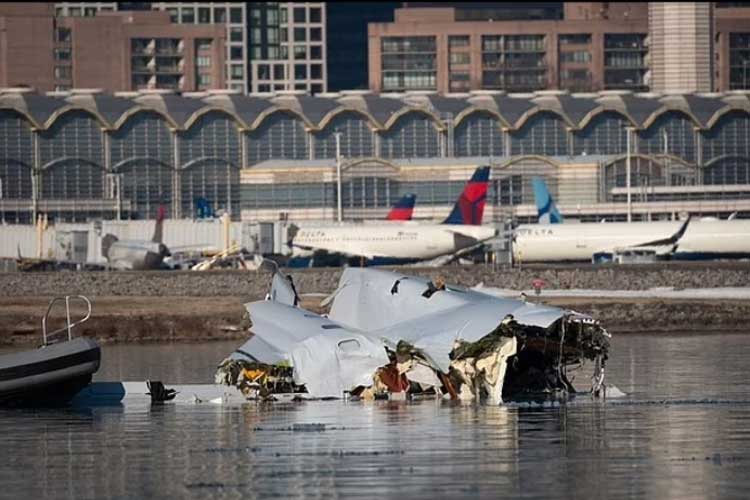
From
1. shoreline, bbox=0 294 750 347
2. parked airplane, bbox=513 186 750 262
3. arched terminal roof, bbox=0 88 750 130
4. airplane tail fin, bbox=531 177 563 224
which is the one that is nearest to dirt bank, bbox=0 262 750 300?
shoreline, bbox=0 294 750 347

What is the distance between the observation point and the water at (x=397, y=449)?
94.5 feet

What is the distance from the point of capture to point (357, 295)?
45.0 metres

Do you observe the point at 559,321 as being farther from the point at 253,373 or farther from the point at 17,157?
the point at 17,157

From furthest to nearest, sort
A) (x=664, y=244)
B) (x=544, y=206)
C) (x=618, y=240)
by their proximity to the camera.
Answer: (x=544, y=206), (x=618, y=240), (x=664, y=244)

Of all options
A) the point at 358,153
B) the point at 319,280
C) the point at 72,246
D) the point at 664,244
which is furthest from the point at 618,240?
the point at 358,153

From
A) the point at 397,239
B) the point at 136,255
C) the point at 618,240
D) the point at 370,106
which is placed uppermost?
the point at 370,106

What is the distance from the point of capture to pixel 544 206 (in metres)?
142

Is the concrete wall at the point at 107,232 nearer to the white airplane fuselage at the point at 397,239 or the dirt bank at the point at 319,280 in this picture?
the white airplane fuselage at the point at 397,239

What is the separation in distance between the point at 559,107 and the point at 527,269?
3248 inches

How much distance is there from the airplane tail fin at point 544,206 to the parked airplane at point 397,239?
37.6ft

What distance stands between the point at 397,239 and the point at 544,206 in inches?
788

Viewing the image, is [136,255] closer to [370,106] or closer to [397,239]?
[397,239]

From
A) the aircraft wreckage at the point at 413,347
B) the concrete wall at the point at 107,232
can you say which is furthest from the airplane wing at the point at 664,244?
the aircraft wreckage at the point at 413,347

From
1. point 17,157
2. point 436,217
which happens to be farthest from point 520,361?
point 17,157
